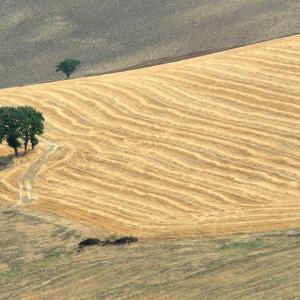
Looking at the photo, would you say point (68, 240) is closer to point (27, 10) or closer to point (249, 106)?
point (249, 106)

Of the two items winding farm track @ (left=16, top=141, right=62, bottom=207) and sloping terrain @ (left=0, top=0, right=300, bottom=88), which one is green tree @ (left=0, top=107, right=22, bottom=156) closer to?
winding farm track @ (left=16, top=141, right=62, bottom=207)

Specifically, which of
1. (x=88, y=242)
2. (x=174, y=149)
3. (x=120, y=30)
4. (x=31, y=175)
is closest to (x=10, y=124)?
(x=31, y=175)

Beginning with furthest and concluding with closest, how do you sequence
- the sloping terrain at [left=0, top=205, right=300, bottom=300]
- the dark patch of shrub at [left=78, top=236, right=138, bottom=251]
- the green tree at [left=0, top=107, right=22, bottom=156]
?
1. the green tree at [left=0, top=107, right=22, bottom=156]
2. the dark patch of shrub at [left=78, top=236, right=138, bottom=251]
3. the sloping terrain at [left=0, top=205, right=300, bottom=300]

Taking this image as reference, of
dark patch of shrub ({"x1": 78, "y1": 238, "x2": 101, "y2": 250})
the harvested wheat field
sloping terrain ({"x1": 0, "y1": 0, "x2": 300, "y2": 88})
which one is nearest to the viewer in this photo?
dark patch of shrub ({"x1": 78, "y1": 238, "x2": 101, "y2": 250})

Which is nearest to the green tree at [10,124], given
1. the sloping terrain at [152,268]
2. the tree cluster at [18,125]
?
the tree cluster at [18,125]

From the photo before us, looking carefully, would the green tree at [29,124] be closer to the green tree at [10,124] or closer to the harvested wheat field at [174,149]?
the green tree at [10,124]

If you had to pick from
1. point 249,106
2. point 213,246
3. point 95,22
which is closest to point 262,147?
point 249,106

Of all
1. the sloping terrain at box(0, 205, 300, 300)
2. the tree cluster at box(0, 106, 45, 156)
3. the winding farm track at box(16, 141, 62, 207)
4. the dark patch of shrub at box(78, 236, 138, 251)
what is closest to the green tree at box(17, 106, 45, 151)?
the tree cluster at box(0, 106, 45, 156)

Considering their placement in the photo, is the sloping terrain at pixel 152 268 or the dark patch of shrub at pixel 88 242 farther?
the dark patch of shrub at pixel 88 242
